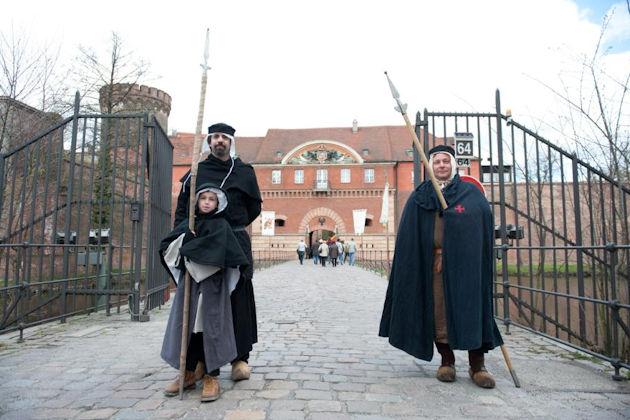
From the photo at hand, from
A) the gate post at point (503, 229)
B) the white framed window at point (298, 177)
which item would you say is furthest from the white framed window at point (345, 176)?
the gate post at point (503, 229)

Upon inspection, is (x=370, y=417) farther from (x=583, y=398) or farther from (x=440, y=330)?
(x=583, y=398)

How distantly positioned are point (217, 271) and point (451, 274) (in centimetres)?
180

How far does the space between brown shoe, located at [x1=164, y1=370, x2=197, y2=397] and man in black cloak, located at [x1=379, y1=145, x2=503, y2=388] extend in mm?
1591

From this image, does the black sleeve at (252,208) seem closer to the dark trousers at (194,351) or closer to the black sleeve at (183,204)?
the black sleeve at (183,204)

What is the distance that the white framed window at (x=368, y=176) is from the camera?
43406 millimetres

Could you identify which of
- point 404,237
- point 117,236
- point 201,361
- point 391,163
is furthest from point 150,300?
point 391,163

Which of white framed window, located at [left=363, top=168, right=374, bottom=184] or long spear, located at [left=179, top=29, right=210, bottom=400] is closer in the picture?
long spear, located at [left=179, top=29, right=210, bottom=400]

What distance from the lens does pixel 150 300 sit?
282 inches

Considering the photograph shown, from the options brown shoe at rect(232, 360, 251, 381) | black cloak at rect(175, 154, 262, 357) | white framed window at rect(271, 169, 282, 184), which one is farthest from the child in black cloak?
white framed window at rect(271, 169, 282, 184)

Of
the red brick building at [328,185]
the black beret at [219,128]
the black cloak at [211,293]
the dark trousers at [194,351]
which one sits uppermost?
the red brick building at [328,185]

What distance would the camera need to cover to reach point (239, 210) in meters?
3.76

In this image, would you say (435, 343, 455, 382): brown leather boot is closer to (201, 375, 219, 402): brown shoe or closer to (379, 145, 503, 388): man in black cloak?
(379, 145, 503, 388): man in black cloak

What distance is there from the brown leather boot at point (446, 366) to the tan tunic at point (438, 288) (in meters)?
0.10

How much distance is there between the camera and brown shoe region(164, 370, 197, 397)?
3.29 metres
